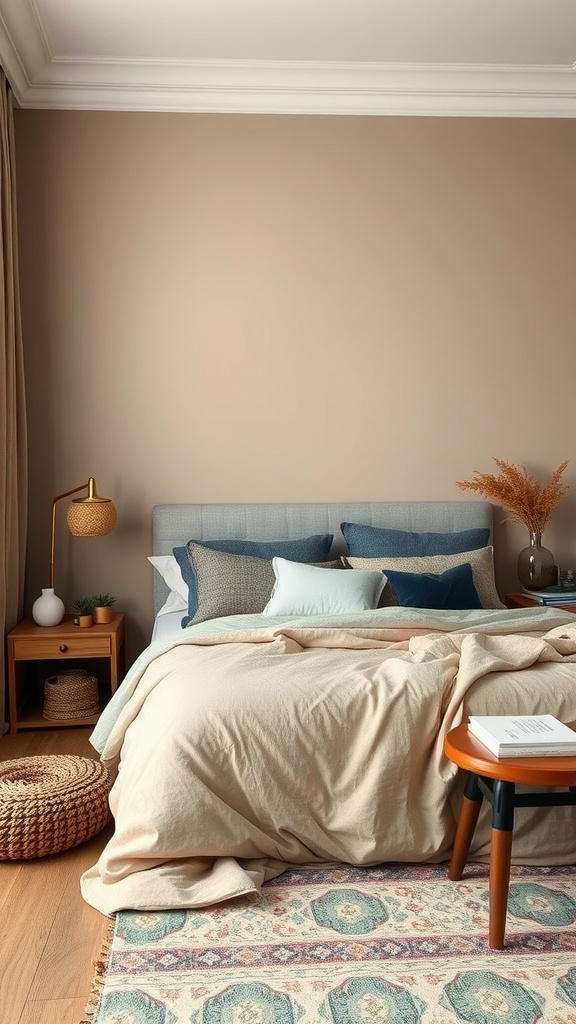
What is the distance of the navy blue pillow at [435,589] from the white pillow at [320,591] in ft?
0.35

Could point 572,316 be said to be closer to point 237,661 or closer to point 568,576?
point 568,576

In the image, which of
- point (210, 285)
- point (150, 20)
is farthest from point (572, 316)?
point (150, 20)

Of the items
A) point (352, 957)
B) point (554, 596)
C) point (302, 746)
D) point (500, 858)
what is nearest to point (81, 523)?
point (302, 746)

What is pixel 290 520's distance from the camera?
4922 mm

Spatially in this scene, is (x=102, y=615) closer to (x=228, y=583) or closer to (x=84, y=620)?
(x=84, y=620)

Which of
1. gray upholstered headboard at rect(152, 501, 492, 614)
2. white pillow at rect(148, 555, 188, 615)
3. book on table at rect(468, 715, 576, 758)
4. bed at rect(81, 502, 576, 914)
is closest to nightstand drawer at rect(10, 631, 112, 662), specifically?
white pillow at rect(148, 555, 188, 615)

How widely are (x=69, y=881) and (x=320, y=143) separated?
12.3 feet

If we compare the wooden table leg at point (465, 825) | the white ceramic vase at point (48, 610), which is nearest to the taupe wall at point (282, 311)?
the white ceramic vase at point (48, 610)

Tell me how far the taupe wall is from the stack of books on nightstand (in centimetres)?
45

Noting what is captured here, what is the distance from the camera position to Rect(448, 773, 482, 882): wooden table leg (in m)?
2.72

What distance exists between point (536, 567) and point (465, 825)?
7.57ft

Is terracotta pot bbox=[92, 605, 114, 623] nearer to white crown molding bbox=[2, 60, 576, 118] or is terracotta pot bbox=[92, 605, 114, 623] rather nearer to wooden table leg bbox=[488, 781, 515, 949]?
white crown molding bbox=[2, 60, 576, 118]

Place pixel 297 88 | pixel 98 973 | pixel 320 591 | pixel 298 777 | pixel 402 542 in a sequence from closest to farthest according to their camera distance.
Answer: pixel 98 973 → pixel 298 777 → pixel 320 591 → pixel 402 542 → pixel 297 88

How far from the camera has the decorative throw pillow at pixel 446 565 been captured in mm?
4484
